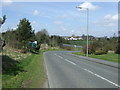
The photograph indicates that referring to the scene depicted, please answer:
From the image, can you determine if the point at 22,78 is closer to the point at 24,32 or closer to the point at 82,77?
the point at 82,77

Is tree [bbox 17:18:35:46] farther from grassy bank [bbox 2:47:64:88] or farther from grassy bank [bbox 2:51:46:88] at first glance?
grassy bank [bbox 2:51:46:88]

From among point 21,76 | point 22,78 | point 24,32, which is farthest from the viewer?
point 24,32

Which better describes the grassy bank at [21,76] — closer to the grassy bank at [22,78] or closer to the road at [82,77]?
the grassy bank at [22,78]

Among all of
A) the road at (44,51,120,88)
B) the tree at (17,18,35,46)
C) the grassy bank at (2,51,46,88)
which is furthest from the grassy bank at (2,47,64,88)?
the tree at (17,18,35,46)

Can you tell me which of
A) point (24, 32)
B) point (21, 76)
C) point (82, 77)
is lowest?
point (82, 77)

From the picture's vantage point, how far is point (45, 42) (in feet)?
384

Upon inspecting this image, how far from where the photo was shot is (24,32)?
53.3 m

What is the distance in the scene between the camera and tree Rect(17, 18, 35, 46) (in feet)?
169

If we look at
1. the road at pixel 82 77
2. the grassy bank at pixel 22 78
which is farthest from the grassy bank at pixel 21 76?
the road at pixel 82 77

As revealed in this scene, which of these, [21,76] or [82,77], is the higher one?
[21,76]

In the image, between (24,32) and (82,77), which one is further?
(24,32)

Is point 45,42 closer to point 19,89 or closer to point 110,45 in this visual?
point 110,45

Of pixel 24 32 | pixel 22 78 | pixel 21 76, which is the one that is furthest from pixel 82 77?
pixel 24 32

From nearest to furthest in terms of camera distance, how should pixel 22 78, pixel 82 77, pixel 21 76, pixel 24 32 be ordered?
1. pixel 22 78
2. pixel 21 76
3. pixel 82 77
4. pixel 24 32
